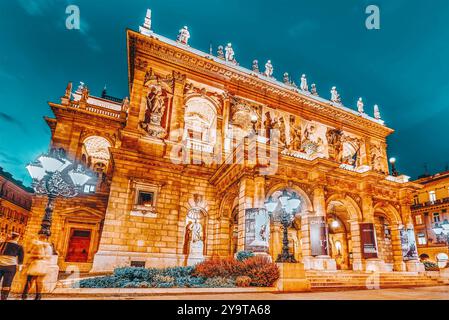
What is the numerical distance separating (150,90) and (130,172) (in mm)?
6604

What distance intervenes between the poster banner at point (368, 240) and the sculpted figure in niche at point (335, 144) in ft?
26.1

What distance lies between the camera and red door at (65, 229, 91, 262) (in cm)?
1902

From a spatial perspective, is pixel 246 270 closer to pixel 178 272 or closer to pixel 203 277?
pixel 203 277

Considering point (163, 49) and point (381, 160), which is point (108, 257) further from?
point (381, 160)

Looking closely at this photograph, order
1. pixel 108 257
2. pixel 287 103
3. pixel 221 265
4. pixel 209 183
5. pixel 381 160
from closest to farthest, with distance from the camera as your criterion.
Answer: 1. pixel 221 265
2. pixel 108 257
3. pixel 209 183
4. pixel 287 103
5. pixel 381 160

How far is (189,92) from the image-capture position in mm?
20203

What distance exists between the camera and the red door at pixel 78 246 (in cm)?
1902

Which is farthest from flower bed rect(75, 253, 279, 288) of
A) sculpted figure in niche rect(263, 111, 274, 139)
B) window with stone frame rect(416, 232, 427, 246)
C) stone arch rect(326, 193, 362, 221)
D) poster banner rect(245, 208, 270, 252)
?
window with stone frame rect(416, 232, 427, 246)

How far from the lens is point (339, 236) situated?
25469 millimetres

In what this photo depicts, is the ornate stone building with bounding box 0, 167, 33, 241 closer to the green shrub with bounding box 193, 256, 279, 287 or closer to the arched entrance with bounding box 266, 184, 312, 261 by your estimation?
the arched entrance with bounding box 266, 184, 312, 261

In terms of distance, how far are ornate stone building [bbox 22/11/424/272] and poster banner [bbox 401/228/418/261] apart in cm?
20

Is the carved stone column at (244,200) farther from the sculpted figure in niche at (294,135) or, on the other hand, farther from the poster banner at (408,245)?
the poster banner at (408,245)

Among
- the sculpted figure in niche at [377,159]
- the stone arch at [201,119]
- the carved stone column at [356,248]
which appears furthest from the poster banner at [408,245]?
the stone arch at [201,119]
